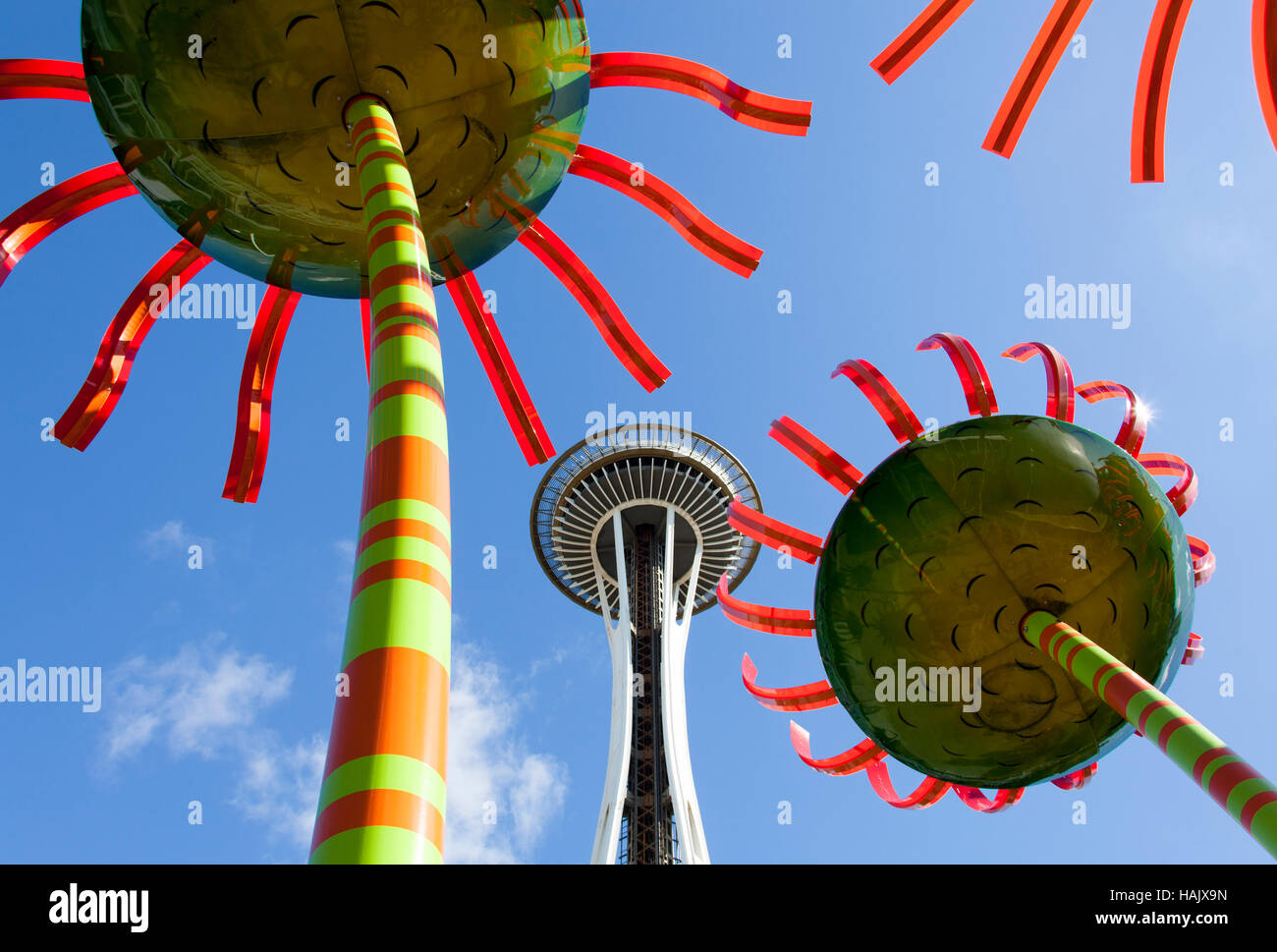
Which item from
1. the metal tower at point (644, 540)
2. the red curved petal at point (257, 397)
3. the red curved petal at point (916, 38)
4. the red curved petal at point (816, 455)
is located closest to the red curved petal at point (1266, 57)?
the red curved petal at point (916, 38)

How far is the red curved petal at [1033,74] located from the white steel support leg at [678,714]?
30.1m

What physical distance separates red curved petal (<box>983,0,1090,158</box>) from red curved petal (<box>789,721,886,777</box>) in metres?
5.24

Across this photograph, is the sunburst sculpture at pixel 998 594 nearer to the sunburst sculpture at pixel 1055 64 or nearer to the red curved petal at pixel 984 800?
the red curved petal at pixel 984 800

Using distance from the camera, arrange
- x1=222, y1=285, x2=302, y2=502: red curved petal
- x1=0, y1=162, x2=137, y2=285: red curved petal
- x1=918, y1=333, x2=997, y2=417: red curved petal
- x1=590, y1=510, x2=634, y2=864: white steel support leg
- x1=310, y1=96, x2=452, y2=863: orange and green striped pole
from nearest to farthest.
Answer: x1=310, y1=96, x2=452, y2=863: orange and green striped pole, x1=0, y1=162, x2=137, y2=285: red curved petal, x1=222, y1=285, x2=302, y2=502: red curved petal, x1=918, y1=333, x2=997, y2=417: red curved petal, x1=590, y1=510, x2=634, y2=864: white steel support leg

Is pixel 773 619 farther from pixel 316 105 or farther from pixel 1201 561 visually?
pixel 316 105

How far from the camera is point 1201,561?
870 centimetres

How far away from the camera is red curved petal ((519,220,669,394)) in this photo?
668 centimetres

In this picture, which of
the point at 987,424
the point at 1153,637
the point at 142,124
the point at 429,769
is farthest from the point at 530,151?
the point at 1153,637

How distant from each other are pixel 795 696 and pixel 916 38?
539cm

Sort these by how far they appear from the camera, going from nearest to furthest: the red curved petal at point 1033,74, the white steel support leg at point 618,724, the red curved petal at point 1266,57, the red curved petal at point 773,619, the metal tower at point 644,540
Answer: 1. the red curved petal at point 1266,57
2. the red curved petal at point 1033,74
3. the red curved petal at point 773,619
4. the white steel support leg at point 618,724
5. the metal tower at point 644,540

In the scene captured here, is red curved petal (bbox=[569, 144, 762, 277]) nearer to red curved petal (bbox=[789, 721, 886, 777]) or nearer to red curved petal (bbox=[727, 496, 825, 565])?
red curved petal (bbox=[727, 496, 825, 565])

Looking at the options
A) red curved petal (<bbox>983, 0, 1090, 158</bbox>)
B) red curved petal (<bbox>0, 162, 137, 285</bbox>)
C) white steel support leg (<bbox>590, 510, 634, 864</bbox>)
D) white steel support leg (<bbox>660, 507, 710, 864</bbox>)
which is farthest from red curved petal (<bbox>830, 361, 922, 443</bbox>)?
white steel support leg (<bbox>660, 507, 710, 864</bbox>)

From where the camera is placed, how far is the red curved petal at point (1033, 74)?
19.3 ft
